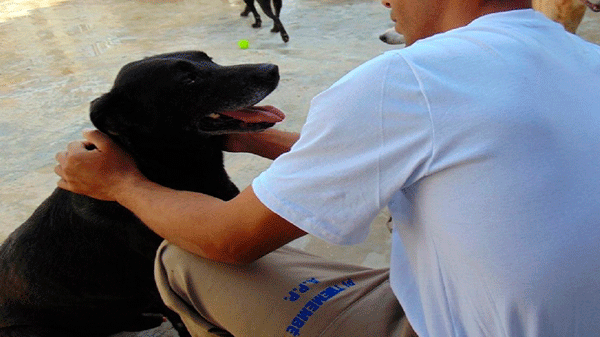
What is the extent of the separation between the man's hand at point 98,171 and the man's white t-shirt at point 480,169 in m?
0.67

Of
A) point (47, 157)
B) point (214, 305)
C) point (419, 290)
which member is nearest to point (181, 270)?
point (214, 305)

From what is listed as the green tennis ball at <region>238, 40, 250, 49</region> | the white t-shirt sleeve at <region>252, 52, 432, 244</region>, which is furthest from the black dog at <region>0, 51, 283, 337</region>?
the green tennis ball at <region>238, 40, 250, 49</region>

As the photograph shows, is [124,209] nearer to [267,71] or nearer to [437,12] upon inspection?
[267,71]

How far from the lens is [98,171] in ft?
4.74

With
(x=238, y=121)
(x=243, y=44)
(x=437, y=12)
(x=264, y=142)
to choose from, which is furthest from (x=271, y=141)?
(x=243, y=44)

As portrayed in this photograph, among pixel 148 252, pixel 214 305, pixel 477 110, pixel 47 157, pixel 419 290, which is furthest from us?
pixel 47 157

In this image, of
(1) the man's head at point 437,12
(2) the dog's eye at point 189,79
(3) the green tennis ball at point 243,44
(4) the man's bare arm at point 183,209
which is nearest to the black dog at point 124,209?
(2) the dog's eye at point 189,79

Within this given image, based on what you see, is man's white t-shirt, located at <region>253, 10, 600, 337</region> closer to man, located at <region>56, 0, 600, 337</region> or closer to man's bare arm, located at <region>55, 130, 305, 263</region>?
man, located at <region>56, 0, 600, 337</region>

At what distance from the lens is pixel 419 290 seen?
1.01 meters

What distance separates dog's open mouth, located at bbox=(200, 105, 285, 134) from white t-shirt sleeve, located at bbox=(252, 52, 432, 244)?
76cm

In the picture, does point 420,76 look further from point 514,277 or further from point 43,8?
point 43,8

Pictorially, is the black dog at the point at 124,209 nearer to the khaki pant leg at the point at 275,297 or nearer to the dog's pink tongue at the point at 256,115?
the dog's pink tongue at the point at 256,115

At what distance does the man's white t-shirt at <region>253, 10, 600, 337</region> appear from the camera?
2.68 ft

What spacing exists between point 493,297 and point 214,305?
2.25 feet
